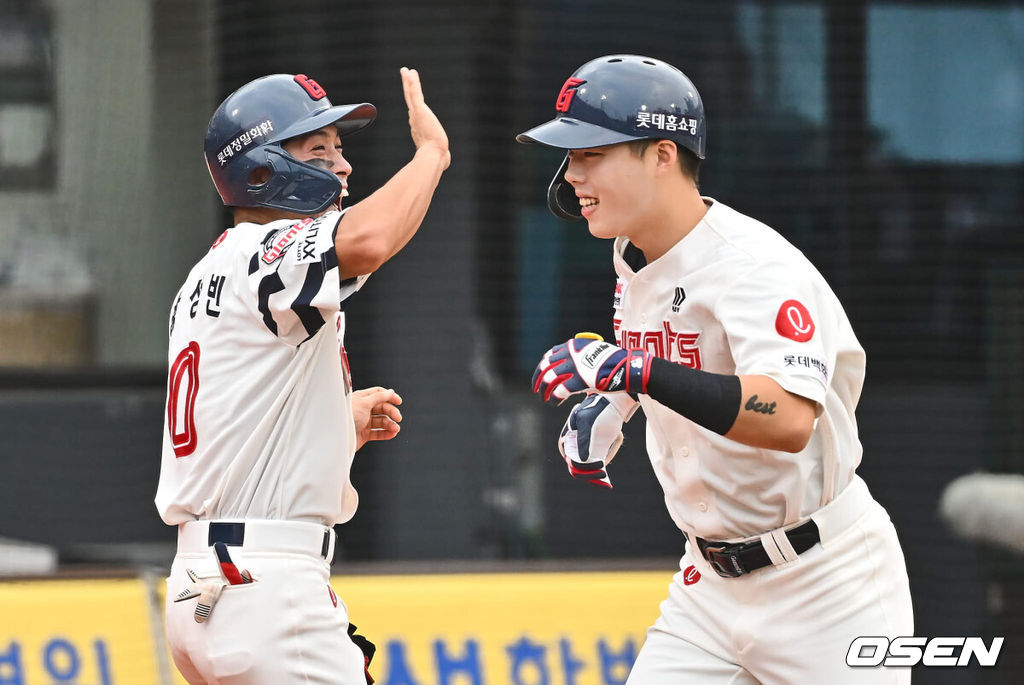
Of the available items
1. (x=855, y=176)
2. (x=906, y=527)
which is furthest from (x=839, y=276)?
(x=906, y=527)

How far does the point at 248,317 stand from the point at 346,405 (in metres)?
0.33

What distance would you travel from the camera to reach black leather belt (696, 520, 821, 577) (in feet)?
12.2

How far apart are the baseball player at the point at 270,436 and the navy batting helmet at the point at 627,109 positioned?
0.35 metres

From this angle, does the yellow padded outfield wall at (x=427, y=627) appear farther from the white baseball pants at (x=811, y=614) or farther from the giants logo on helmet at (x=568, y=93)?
the giants logo on helmet at (x=568, y=93)

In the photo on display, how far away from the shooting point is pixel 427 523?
26.7ft

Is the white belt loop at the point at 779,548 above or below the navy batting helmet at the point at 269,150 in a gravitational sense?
below

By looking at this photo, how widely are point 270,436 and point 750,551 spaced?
3.98ft

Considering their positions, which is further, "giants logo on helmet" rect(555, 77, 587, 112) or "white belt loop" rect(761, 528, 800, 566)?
"giants logo on helmet" rect(555, 77, 587, 112)

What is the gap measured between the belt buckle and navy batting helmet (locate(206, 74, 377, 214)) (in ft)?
4.37

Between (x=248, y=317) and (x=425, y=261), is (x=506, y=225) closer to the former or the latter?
(x=425, y=261)

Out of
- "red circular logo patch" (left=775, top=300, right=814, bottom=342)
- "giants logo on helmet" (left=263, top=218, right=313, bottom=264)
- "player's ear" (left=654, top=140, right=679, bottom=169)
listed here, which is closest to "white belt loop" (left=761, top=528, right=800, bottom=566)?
"red circular logo patch" (left=775, top=300, right=814, bottom=342)

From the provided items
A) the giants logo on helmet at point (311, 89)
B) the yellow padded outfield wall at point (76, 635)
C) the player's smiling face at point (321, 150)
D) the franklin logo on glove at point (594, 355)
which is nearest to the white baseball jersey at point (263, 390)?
the player's smiling face at point (321, 150)

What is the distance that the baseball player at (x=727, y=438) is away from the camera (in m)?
3.63

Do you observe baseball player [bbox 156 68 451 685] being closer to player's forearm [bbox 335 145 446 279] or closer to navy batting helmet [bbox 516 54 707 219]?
player's forearm [bbox 335 145 446 279]
